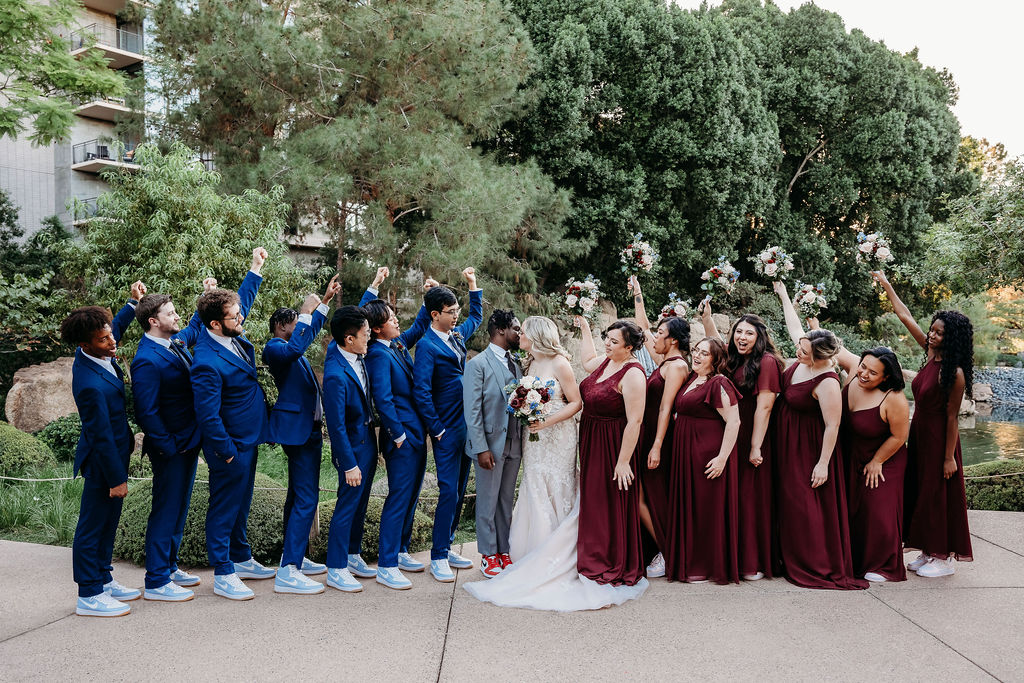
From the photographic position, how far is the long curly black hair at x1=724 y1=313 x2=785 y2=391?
5.86m

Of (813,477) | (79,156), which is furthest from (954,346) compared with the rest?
(79,156)

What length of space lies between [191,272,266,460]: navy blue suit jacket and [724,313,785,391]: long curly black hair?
3.56 m

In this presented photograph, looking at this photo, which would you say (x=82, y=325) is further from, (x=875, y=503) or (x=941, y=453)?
(x=941, y=453)

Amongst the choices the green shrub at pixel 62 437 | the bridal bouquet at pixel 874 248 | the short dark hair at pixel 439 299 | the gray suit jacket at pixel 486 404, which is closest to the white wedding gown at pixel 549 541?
the gray suit jacket at pixel 486 404

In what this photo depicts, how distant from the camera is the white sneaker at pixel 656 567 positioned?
594 cm

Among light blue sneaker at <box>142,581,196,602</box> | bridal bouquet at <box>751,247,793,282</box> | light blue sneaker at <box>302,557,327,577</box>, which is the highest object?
bridal bouquet at <box>751,247,793,282</box>

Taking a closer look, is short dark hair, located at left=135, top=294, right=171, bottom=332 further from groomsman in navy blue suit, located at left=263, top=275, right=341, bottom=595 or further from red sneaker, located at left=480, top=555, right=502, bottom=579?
red sneaker, located at left=480, top=555, right=502, bottom=579

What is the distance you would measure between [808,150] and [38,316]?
69.2 ft

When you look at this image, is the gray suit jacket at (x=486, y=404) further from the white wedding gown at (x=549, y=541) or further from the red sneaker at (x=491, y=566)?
the red sneaker at (x=491, y=566)

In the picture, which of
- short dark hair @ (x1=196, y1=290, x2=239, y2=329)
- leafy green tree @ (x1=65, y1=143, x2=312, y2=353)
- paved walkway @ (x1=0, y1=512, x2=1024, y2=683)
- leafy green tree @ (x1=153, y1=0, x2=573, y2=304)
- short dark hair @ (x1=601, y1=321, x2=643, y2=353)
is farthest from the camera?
leafy green tree @ (x1=153, y1=0, x2=573, y2=304)

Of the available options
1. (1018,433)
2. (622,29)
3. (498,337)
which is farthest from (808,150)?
(498,337)

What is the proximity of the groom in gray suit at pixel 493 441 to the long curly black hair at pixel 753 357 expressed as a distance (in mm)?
1731

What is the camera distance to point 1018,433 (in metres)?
19.0

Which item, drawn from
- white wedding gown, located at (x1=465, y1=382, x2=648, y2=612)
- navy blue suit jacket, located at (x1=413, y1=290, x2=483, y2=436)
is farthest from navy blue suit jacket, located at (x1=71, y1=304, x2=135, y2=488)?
white wedding gown, located at (x1=465, y1=382, x2=648, y2=612)
